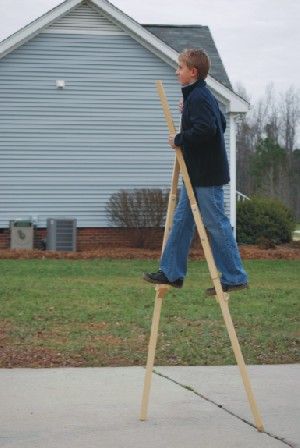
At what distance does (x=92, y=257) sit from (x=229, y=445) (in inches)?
670

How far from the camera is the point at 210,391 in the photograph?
7559mm

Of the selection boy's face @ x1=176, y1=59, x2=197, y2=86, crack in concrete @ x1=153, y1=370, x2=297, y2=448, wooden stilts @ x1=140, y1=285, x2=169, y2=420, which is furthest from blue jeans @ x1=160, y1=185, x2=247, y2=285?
crack in concrete @ x1=153, y1=370, x2=297, y2=448

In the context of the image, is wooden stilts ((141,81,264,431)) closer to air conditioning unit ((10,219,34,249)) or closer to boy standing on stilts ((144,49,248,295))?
boy standing on stilts ((144,49,248,295))

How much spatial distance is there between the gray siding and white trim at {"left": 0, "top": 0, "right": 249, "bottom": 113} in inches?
10.5

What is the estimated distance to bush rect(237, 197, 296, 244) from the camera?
27.8 metres

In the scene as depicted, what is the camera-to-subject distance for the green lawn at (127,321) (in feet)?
30.4

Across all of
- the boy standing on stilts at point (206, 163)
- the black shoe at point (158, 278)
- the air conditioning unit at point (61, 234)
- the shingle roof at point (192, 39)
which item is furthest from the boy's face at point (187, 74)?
the shingle roof at point (192, 39)

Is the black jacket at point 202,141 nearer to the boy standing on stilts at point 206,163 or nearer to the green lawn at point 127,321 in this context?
the boy standing on stilts at point 206,163

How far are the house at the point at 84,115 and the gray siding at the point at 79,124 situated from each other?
0.08 ft

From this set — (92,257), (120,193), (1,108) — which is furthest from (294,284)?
(1,108)

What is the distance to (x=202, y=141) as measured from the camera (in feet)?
21.4

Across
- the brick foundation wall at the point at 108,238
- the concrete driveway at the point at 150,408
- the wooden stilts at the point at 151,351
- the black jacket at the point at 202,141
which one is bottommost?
the brick foundation wall at the point at 108,238

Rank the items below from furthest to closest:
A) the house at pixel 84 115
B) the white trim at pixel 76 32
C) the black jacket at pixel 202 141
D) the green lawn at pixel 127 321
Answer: the white trim at pixel 76 32
the house at pixel 84 115
the green lawn at pixel 127 321
the black jacket at pixel 202 141

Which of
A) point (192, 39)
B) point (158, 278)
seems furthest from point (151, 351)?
point (192, 39)
